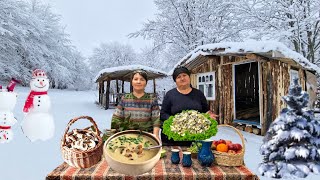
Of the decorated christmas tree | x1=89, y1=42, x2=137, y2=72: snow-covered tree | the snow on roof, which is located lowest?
the decorated christmas tree

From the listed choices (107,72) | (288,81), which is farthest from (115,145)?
(107,72)

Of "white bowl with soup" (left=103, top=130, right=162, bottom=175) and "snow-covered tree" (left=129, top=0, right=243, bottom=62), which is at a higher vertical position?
"snow-covered tree" (left=129, top=0, right=243, bottom=62)

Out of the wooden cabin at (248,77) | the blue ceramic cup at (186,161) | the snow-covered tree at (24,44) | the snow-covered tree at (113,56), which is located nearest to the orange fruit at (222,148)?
the blue ceramic cup at (186,161)

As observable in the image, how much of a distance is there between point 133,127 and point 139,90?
2.30ft

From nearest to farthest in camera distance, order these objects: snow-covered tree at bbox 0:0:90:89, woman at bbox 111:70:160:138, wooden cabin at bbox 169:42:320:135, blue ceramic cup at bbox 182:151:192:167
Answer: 1. blue ceramic cup at bbox 182:151:192:167
2. woman at bbox 111:70:160:138
3. wooden cabin at bbox 169:42:320:135
4. snow-covered tree at bbox 0:0:90:89

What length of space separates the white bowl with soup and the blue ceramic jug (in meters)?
0.52

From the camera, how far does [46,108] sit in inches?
168

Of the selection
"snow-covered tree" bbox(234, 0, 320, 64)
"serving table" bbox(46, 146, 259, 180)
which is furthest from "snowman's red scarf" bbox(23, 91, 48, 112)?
"snow-covered tree" bbox(234, 0, 320, 64)

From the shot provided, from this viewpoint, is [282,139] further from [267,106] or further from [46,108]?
[267,106]

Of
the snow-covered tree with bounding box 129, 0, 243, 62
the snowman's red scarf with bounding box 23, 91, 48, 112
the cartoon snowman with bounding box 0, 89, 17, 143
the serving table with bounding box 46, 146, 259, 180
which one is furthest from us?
the snow-covered tree with bounding box 129, 0, 243, 62

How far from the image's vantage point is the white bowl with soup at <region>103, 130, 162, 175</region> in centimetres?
221

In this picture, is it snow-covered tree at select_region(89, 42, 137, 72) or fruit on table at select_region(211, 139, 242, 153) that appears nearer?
fruit on table at select_region(211, 139, 242, 153)

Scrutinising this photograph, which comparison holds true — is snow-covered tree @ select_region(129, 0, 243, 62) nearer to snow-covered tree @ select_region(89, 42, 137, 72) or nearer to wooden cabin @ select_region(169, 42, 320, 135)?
wooden cabin @ select_region(169, 42, 320, 135)

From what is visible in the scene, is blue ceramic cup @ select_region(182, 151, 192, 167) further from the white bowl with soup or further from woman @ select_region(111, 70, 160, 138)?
woman @ select_region(111, 70, 160, 138)
